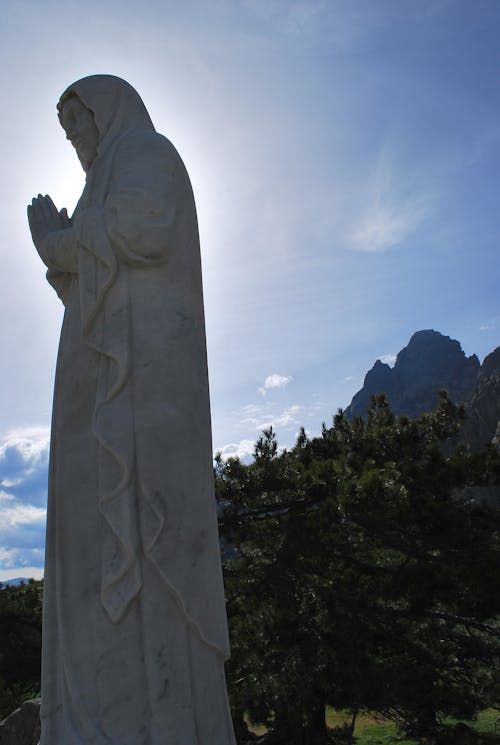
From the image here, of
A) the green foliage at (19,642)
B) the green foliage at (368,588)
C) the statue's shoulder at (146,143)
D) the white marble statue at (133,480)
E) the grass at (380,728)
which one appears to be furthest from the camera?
the grass at (380,728)

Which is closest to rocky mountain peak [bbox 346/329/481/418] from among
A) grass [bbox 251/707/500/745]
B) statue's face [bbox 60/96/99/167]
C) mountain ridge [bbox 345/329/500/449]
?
mountain ridge [bbox 345/329/500/449]

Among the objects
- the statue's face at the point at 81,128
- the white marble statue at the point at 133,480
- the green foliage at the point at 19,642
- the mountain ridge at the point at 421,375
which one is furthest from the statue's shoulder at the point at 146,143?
the mountain ridge at the point at 421,375

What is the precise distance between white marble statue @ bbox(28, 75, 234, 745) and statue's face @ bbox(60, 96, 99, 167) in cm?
27

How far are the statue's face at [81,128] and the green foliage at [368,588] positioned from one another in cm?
553

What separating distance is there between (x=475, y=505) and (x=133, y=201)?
23.9ft

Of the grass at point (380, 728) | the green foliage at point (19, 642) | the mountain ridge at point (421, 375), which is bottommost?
the grass at point (380, 728)

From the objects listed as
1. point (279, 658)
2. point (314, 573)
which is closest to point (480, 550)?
point (314, 573)

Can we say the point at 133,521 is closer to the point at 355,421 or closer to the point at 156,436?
the point at 156,436

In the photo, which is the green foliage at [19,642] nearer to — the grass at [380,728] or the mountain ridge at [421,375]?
the grass at [380,728]

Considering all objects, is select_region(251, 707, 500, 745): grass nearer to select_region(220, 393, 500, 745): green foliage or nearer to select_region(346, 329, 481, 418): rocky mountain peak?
select_region(220, 393, 500, 745): green foliage

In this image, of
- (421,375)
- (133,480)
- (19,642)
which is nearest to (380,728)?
(19,642)

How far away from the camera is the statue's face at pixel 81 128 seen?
13.3ft

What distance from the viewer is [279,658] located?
869cm

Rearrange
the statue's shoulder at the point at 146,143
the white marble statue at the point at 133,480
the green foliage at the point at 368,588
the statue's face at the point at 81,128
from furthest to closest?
the green foliage at the point at 368,588
the statue's face at the point at 81,128
the statue's shoulder at the point at 146,143
the white marble statue at the point at 133,480
